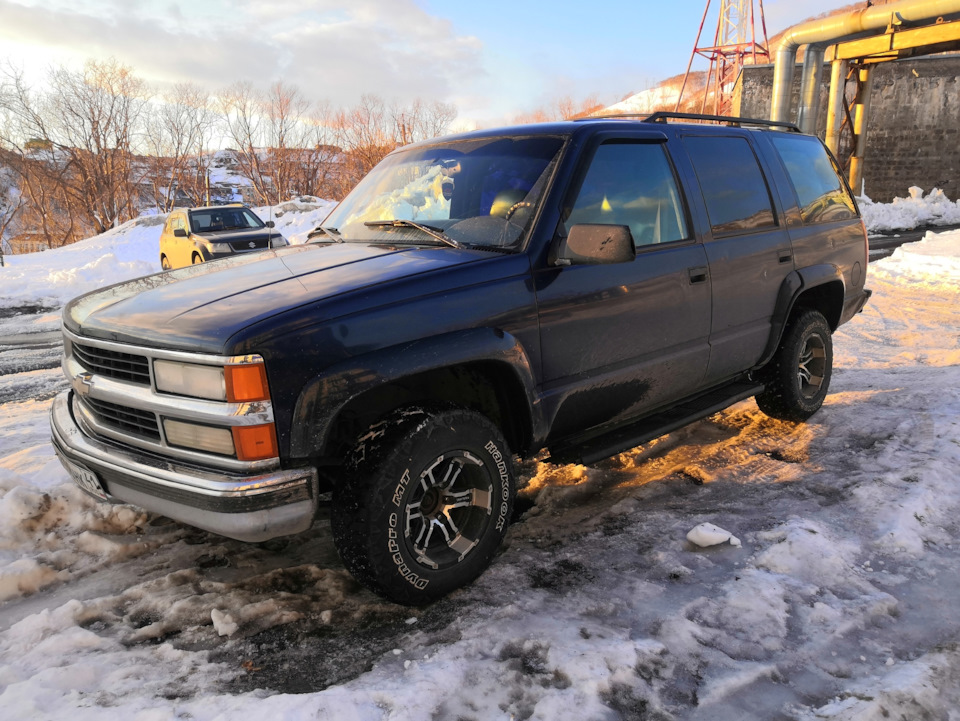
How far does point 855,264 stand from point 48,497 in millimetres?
5414

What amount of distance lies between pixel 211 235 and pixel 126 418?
468 inches

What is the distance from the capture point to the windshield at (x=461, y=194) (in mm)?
3045

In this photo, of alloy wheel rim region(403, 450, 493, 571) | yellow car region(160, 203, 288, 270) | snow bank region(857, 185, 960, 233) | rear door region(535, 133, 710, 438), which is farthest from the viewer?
snow bank region(857, 185, 960, 233)

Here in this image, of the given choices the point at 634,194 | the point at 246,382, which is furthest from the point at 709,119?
the point at 246,382

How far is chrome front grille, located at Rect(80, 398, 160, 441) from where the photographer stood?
2471 millimetres

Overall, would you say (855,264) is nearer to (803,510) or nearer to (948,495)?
(948,495)

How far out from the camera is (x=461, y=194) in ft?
10.9

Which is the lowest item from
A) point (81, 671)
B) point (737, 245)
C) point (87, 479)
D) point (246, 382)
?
point (81, 671)

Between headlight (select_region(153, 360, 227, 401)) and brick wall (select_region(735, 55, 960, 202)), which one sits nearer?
headlight (select_region(153, 360, 227, 401))

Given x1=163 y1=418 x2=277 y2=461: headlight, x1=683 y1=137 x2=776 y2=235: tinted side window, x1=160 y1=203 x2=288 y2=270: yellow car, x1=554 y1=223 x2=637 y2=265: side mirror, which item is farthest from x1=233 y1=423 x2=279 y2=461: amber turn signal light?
x1=160 y1=203 x2=288 y2=270: yellow car

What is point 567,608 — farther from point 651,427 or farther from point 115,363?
point 115,363

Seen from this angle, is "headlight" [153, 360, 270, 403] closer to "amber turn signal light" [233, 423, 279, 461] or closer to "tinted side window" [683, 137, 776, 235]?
"amber turn signal light" [233, 423, 279, 461]

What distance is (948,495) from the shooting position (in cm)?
340

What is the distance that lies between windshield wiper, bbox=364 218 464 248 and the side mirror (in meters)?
0.53
